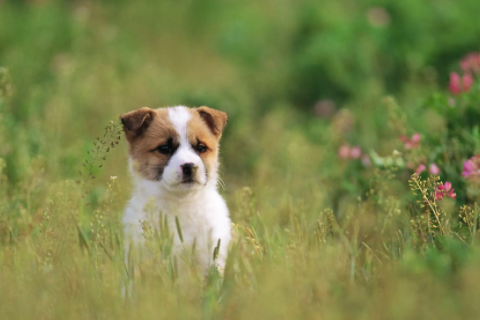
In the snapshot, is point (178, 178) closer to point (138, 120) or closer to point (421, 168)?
point (138, 120)

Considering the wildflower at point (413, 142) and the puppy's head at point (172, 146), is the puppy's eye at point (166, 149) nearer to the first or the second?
the puppy's head at point (172, 146)

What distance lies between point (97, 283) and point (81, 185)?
0.81 metres

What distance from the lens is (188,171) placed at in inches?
173

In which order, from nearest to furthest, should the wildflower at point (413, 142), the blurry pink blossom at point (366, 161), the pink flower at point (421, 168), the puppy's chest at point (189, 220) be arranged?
the puppy's chest at point (189, 220), the pink flower at point (421, 168), the wildflower at point (413, 142), the blurry pink blossom at point (366, 161)

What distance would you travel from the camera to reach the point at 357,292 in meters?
3.32

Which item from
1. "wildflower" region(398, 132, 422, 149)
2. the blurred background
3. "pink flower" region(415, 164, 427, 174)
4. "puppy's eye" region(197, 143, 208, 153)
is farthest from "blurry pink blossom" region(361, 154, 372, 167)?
"puppy's eye" region(197, 143, 208, 153)

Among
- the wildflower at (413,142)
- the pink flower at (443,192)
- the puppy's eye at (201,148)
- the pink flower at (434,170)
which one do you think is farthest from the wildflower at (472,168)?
the puppy's eye at (201,148)

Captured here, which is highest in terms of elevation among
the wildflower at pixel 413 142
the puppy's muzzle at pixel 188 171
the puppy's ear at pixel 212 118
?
the puppy's ear at pixel 212 118

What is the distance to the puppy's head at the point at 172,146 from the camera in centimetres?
444

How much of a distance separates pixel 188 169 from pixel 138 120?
51cm

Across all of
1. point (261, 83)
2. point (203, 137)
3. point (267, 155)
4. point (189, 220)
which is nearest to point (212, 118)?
point (203, 137)

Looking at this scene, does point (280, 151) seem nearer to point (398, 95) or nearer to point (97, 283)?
point (398, 95)

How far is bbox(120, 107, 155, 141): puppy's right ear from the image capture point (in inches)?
181

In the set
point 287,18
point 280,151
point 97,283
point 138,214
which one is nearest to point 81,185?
point 138,214
